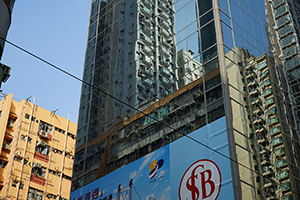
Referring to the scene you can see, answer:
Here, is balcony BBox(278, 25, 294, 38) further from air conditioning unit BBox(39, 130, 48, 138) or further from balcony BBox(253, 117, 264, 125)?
air conditioning unit BBox(39, 130, 48, 138)

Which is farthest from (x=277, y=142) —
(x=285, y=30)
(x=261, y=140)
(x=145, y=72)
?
(x=285, y=30)

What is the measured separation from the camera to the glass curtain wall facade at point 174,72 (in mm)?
21359

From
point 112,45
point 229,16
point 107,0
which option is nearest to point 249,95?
point 229,16

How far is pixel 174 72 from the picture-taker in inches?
1032

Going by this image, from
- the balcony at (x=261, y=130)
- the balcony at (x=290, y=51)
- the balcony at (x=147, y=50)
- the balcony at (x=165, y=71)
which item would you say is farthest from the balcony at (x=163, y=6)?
the balcony at (x=261, y=130)

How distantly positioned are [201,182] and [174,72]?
8128 mm

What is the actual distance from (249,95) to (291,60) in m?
7.14

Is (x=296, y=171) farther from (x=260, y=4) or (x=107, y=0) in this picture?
(x=107, y=0)

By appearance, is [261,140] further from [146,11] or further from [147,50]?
[146,11]

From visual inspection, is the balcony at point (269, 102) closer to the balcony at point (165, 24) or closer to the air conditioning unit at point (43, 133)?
the balcony at point (165, 24)

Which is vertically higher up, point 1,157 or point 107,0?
point 107,0

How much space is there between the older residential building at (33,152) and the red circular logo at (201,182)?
2563cm

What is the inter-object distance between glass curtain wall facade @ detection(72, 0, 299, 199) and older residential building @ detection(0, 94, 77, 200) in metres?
14.9

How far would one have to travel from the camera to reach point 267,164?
21094mm
